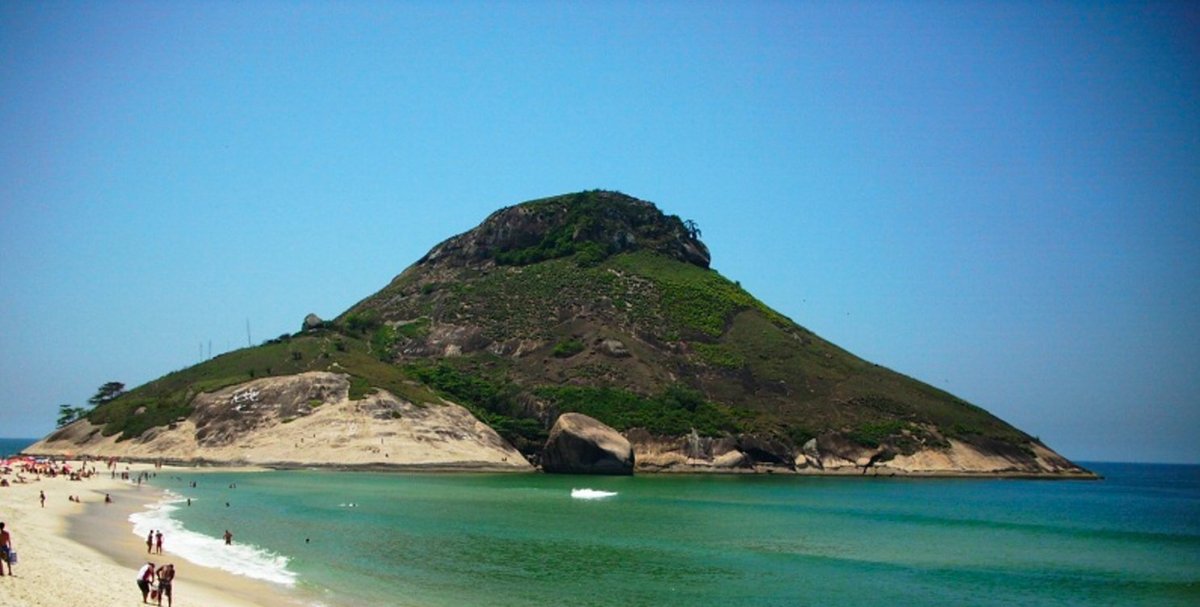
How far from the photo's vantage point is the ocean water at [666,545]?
4106cm

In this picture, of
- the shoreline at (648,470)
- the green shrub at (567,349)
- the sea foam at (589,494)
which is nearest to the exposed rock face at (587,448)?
the shoreline at (648,470)

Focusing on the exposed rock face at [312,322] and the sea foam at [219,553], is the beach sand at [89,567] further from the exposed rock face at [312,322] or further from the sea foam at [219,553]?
the exposed rock face at [312,322]

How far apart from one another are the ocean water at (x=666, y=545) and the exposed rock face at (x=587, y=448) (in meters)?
21.1

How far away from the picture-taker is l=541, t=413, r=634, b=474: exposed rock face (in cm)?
11919

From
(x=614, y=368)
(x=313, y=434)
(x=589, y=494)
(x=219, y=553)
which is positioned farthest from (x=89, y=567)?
(x=614, y=368)

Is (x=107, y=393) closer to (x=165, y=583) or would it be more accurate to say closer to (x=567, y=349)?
(x=567, y=349)

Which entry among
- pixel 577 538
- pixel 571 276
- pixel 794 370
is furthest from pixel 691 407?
pixel 577 538

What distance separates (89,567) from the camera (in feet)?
127

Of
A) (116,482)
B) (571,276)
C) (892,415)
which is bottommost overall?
(116,482)

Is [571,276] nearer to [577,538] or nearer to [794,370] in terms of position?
[794,370]

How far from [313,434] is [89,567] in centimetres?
8453

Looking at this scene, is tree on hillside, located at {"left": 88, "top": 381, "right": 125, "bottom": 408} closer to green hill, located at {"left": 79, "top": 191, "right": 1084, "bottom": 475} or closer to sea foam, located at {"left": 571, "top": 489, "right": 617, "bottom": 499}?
green hill, located at {"left": 79, "top": 191, "right": 1084, "bottom": 475}

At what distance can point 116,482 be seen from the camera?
92.3 meters

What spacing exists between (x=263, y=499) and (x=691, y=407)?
7603cm
